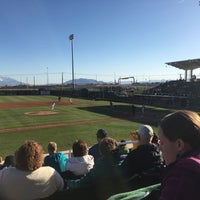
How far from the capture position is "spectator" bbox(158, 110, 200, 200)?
67.0 inches

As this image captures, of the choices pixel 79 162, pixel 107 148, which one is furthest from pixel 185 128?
pixel 79 162

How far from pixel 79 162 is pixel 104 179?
5.81 feet

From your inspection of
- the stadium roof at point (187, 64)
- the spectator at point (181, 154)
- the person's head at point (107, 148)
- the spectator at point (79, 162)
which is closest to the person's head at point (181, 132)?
the spectator at point (181, 154)

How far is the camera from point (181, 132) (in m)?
2.02

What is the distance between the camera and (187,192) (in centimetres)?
169

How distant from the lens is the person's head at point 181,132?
79.2 inches

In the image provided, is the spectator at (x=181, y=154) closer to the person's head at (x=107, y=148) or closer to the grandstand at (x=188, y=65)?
the person's head at (x=107, y=148)

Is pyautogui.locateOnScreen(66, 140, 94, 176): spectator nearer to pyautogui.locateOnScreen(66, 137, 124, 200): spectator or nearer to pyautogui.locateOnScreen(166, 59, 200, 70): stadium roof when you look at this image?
pyautogui.locateOnScreen(66, 137, 124, 200): spectator

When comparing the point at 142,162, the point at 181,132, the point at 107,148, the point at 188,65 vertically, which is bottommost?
the point at 142,162

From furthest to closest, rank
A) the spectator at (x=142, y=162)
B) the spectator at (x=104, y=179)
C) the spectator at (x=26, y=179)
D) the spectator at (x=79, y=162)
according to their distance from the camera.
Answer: the spectator at (x=79, y=162) < the spectator at (x=142, y=162) < the spectator at (x=26, y=179) < the spectator at (x=104, y=179)

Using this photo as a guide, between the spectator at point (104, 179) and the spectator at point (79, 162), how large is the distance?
34.8 inches

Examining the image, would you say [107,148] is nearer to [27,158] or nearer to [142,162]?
[142,162]

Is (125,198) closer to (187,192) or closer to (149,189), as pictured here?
(149,189)

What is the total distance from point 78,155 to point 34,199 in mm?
2035
